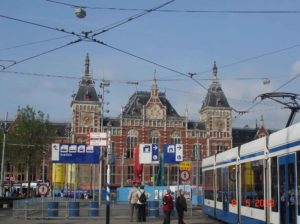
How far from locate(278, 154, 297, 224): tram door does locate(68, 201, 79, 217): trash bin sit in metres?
Answer: 15.1

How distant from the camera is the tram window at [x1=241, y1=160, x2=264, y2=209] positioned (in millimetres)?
14498

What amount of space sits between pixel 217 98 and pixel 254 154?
75.7m

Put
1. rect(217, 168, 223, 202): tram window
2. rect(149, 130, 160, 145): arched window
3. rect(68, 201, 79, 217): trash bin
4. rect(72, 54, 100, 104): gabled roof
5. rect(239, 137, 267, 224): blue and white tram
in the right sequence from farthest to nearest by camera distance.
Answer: rect(149, 130, 160, 145): arched window, rect(72, 54, 100, 104): gabled roof, rect(68, 201, 79, 217): trash bin, rect(217, 168, 223, 202): tram window, rect(239, 137, 267, 224): blue and white tram

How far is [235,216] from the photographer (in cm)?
1788

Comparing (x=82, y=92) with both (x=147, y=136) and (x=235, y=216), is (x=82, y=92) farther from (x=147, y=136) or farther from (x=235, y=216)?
(x=235, y=216)

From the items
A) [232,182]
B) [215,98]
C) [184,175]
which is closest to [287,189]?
[232,182]

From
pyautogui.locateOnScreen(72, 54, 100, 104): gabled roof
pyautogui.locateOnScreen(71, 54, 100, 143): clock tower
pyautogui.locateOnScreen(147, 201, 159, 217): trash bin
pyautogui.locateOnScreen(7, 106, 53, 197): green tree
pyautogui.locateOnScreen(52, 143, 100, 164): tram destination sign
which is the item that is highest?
pyautogui.locateOnScreen(72, 54, 100, 104): gabled roof

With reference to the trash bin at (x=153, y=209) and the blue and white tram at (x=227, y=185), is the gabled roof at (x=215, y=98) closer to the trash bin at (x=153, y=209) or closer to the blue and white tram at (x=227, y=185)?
the trash bin at (x=153, y=209)

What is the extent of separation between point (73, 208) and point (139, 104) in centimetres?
6395

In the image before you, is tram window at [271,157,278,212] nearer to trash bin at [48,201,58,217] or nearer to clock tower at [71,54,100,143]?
trash bin at [48,201,58,217]

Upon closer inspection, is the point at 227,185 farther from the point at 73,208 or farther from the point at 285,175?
the point at 73,208

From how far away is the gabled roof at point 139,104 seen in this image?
88.5 m

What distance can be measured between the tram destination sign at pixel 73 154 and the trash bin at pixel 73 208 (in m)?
3.05

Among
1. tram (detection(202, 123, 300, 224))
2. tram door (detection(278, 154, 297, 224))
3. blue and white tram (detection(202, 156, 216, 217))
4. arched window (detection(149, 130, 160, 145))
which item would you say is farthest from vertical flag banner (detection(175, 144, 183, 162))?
arched window (detection(149, 130, 160, 145))
